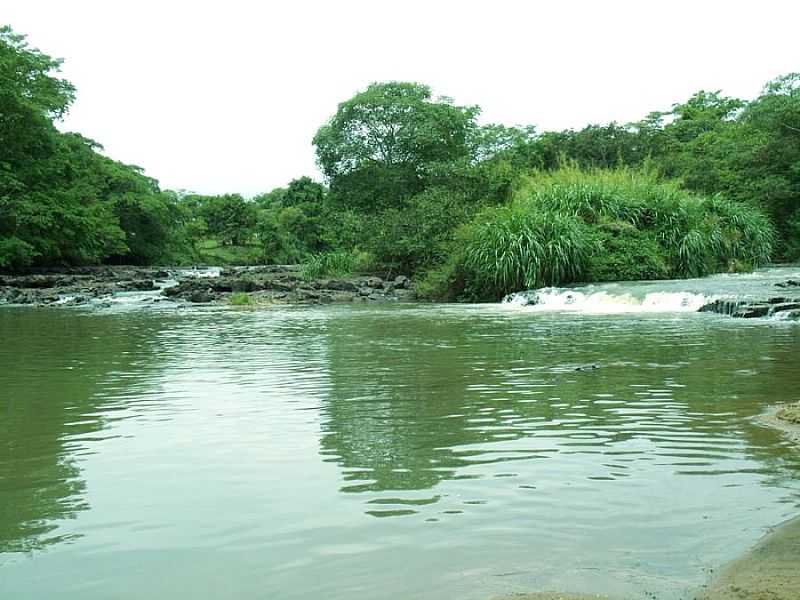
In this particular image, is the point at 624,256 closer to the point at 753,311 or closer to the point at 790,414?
the point at 753,311

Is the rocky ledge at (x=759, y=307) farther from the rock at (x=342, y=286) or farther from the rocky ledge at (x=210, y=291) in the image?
the rock at (x=342, y=286)

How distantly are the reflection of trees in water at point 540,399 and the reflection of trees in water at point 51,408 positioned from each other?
4.58 ft

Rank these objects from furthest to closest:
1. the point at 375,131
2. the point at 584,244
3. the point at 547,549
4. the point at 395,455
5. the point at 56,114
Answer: the point at 375,131, the point at 56,114, the point at 584,244, the point at 395,455, the point at 547,549

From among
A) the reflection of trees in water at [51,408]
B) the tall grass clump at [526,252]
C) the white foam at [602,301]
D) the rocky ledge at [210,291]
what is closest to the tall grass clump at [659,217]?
the tall grass clump at [526,252]

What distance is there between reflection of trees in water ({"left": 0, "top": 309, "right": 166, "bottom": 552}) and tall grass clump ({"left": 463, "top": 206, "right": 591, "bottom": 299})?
9.70 metres

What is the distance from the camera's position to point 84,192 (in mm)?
37594

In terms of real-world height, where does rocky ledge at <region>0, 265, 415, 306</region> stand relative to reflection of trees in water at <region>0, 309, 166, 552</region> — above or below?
above

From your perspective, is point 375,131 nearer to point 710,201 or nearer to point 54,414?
point 710,201

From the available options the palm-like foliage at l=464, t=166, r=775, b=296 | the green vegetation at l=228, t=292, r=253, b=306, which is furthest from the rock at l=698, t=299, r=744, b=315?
the green vegetation at l=228, t=292, r=253, b=306

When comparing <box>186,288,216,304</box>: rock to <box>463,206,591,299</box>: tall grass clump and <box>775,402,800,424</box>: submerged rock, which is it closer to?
<box>463,206,591,299</box>: tall grass clump

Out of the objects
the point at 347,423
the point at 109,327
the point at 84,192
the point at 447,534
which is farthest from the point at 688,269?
the point at 84,192

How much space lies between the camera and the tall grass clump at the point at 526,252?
2042 cm

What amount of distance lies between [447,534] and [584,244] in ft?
61.5

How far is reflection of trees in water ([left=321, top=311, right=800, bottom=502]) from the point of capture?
4.39 m
